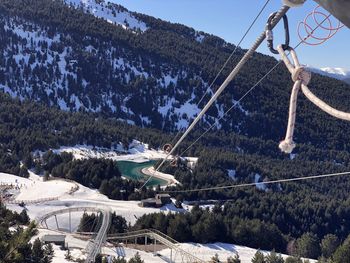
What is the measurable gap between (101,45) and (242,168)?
3787 inches

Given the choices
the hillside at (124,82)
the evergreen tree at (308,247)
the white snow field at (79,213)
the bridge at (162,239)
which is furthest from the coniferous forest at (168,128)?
the white snow field at (79,213)

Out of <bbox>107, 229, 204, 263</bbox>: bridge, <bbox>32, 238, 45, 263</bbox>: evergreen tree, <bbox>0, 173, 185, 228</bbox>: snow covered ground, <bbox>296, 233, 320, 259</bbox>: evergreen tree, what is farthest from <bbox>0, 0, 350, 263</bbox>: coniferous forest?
<bbox>32, 238, 45, 263</bbox>: evergreen tree

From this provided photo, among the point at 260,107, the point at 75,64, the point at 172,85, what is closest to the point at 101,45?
the point at 75,64

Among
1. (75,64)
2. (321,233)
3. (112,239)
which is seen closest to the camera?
(112,239)

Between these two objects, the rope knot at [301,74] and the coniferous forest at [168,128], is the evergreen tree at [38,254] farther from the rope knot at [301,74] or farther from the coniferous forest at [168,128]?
the rope knot at [301,74]

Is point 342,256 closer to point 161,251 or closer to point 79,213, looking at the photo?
point 161,251

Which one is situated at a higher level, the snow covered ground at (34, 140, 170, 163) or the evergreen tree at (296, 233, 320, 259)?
the evergreen tree at (296, 233, 320, 259)

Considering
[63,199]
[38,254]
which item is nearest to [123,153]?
[63,199]

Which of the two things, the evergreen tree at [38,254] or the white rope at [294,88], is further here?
the evergreen tree at [38,254]

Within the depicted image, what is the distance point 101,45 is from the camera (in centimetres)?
18538

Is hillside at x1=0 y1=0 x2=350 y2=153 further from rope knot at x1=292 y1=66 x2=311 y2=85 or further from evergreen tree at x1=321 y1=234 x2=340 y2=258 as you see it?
rope knot at x1=292 y1=66 x2=311 y2=85

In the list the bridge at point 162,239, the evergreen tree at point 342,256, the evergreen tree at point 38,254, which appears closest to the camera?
the evergreen tree at point 38,254

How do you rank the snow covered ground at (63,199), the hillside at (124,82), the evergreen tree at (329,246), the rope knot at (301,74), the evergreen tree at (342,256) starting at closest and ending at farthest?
the rope knot at (301,74) < the evergreen tree at (342,256) < the snow covered ground at (63,199) < the evergreen tree at (329,246) < the hillside at (124,82)

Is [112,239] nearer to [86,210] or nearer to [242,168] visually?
[86,210]
